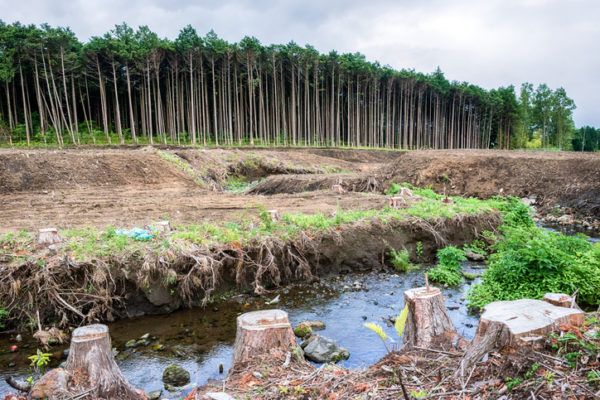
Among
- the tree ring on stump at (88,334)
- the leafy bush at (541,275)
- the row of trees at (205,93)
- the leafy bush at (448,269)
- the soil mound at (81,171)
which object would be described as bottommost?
the leafy bush at (448,269)

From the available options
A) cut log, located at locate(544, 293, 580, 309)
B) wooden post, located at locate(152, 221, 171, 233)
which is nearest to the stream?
wooden post, located at locate(152, 221, 171, 233)

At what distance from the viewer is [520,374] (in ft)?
9.48

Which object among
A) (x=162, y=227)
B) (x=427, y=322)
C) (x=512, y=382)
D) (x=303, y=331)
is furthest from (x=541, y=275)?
(x=162, y=227)

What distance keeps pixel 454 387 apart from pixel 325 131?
159 feet

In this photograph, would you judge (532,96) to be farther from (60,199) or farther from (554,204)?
(60,199)

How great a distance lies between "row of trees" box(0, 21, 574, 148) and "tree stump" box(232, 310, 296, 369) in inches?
1385

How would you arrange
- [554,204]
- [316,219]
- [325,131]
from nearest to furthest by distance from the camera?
[316,219] → [554,204] → [325,131]

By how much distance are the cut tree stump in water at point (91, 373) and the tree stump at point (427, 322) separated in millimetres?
2967

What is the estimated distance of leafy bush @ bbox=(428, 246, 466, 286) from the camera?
916 cm

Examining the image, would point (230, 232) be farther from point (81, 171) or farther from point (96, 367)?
point (81, 171)

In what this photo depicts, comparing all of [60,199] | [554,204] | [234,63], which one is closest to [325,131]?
[234,63]

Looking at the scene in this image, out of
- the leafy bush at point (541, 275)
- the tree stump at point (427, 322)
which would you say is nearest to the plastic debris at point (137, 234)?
the tree stump at point (427, 322)

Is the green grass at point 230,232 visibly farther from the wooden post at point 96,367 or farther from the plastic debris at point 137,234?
the wooden post at point 96,367

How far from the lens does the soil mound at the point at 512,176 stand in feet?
59.0
